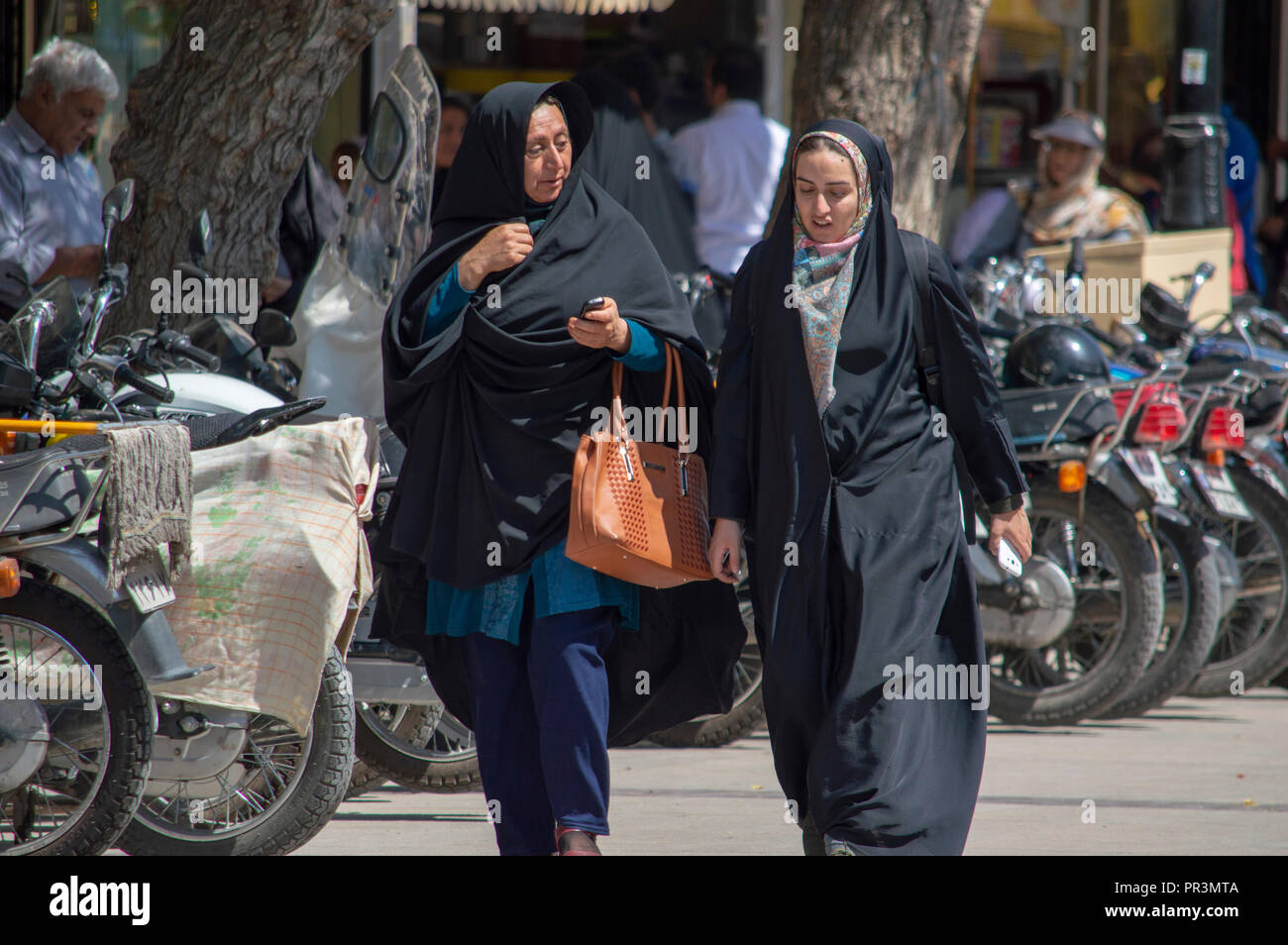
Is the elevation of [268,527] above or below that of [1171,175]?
below

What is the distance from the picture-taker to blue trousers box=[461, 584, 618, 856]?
13.9 feet

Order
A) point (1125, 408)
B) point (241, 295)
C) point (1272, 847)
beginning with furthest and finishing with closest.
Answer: point (1125, 408), point (241, 295), point (1272, 847)

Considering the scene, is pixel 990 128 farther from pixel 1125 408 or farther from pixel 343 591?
pixel 343 591

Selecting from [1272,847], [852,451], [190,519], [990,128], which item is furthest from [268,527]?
[990,128]

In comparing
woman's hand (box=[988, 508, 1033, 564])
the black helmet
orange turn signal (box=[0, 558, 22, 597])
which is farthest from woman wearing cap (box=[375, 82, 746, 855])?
the black helmet

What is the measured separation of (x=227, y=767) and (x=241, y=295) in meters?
2.10

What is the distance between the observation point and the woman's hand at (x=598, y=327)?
4.18 meters

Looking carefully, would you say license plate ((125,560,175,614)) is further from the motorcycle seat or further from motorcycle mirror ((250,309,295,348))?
the motorcycle seat

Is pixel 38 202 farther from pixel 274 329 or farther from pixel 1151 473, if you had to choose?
pixel 1151 473

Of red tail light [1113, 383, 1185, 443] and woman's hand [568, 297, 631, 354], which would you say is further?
red tail light [1113, 383, 1185, 443]

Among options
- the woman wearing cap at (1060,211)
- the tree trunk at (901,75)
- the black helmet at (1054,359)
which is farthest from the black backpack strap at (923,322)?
the woman wearing cap at (1060,211)

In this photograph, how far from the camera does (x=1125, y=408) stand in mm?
7059

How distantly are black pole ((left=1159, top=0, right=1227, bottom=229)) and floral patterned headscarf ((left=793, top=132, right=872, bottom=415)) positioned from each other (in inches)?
240

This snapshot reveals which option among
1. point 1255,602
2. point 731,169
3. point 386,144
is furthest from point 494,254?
point 731,169
